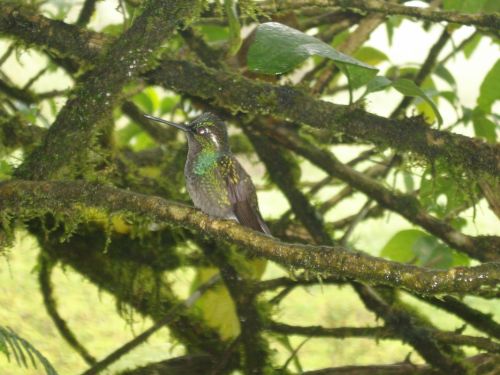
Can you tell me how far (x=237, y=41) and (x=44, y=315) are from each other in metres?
0.94

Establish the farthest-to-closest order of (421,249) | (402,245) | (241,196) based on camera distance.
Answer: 1. (402,245)
2. (421,249)
3. (241,196)

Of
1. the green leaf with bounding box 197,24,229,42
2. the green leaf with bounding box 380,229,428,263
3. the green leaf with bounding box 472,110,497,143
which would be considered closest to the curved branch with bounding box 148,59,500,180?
the green leaf with bounding box 472,110,497,143

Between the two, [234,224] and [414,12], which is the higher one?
[414,12]

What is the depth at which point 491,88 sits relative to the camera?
1.95 m

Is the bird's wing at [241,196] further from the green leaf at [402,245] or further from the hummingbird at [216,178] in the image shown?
the green leaf at [402,245]

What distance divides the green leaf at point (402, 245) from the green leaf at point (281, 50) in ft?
3.55

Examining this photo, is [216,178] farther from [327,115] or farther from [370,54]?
[370,54]

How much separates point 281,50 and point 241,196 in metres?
0.58

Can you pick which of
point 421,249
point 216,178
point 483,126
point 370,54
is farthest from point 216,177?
point 370,54

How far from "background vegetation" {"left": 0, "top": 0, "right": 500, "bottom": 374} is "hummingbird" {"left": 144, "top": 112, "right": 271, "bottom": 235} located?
0.32 ft

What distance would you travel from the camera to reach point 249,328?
2.10m

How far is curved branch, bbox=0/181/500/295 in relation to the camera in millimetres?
1094

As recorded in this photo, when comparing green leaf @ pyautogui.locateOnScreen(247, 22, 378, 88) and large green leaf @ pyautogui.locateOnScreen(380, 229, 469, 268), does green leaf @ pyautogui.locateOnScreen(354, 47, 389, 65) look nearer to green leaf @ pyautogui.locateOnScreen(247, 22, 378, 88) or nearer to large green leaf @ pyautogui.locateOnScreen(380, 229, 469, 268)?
large green leaf @ pyautogui.locateOnScreen(380, 229, 469, 268)

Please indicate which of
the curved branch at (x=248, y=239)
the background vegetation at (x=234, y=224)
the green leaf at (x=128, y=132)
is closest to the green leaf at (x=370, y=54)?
the background vegetation at (x=234, y=224)
